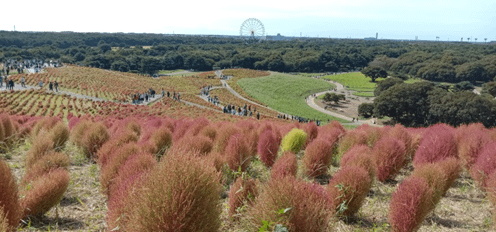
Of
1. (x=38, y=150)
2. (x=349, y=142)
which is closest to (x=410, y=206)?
(x=349, y=142)

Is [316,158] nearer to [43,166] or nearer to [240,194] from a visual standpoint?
[240,194]

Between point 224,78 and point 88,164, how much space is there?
8968 centimetres

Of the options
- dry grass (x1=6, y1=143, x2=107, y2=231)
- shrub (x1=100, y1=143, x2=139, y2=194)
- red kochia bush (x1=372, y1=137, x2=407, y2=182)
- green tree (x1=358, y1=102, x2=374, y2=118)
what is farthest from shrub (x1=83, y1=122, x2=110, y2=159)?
green tree (x1=358, y1=102, x2=374, y2=118)

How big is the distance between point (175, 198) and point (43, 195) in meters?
3.26

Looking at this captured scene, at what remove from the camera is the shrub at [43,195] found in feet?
16.6

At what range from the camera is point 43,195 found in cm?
517

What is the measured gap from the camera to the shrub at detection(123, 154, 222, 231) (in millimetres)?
3180

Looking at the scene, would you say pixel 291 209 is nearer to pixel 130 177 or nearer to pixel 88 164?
pixel 130 177

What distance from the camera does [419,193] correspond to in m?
4.64

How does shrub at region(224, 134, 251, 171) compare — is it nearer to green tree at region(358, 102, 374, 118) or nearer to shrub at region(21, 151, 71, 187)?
shrub at region(21, 151, 71, 187)

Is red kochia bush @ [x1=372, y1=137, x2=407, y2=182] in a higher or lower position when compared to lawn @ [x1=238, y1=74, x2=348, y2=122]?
higher

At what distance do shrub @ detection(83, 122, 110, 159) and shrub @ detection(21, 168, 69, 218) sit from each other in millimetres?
3701

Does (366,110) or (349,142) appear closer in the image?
(349,142)

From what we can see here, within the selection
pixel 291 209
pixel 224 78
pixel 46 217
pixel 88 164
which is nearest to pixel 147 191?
pixel 291 209
